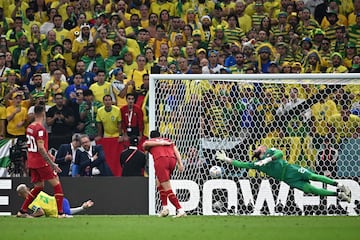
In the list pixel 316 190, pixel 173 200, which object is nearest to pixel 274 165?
pixel 316 190

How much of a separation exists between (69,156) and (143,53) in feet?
13.1

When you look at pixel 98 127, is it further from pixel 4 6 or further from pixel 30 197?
pixel 4 6

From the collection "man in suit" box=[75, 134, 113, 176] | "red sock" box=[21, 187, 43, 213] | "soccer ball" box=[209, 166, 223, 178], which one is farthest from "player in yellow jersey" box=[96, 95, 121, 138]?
"red sock" box=[21, 187, 43, 213]

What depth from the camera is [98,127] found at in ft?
70.0

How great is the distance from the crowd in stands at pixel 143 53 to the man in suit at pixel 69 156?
0.22m

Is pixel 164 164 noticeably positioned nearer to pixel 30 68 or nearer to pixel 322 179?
pixel 322 179

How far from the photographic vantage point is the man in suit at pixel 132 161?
20.4 m

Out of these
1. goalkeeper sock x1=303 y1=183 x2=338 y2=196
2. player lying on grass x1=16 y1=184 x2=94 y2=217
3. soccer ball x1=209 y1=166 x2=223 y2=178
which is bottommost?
player lying on grass x1=16 y1=184 x2=94 y2=217

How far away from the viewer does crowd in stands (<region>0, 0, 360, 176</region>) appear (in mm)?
21047

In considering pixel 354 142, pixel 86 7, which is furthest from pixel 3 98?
pixel 354 142

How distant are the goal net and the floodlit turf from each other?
8.38 feet

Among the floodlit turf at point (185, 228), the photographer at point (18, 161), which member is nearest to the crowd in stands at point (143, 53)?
the photographer at point (18, 161)

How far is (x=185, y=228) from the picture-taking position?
14.2 metres

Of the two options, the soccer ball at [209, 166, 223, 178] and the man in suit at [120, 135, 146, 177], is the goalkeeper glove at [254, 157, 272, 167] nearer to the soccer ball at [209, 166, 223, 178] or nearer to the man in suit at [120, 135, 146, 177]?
the soccer ball at [209, 166, 223, 178]
